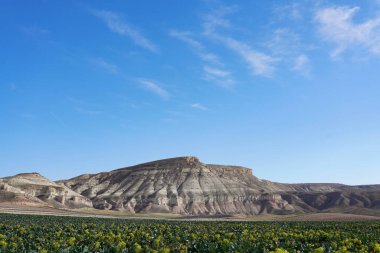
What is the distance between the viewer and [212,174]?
599 ft

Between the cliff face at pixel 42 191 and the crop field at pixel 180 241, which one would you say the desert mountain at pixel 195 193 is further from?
the crop field at pixel 180 241

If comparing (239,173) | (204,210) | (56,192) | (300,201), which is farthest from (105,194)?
(300,201)

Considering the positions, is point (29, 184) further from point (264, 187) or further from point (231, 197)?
point (264, 187)

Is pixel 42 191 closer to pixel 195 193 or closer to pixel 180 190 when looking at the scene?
pixel 180 190

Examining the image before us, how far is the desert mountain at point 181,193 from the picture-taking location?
150 m

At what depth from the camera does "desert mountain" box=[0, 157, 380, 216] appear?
5910 inches

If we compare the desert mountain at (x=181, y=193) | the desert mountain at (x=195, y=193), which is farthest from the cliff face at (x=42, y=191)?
the desert mountain at (x=195, y=193)

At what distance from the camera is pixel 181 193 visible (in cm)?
16462

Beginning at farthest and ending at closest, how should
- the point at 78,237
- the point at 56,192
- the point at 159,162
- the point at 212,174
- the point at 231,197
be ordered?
the point at 159,162 < the point at 212,174 < the point at 231,197 < the point at 56,192 < the point at 78,237

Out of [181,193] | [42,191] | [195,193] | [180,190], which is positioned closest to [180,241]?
Answer: [42,191]

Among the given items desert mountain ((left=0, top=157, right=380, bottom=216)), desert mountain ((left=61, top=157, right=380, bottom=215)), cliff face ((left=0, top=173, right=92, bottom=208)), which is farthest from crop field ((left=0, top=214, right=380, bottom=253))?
desert mountain ((left=61, top=157, right=380, bottom=215))

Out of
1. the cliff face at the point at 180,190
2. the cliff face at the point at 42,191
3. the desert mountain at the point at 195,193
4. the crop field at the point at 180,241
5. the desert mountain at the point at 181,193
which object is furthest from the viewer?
the desert mountain at the point at 195,193

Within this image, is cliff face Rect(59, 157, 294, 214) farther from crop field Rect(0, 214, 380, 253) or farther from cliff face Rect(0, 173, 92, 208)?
crop field Rect(0, 214, 380, 253)

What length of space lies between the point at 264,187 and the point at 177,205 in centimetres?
5421
